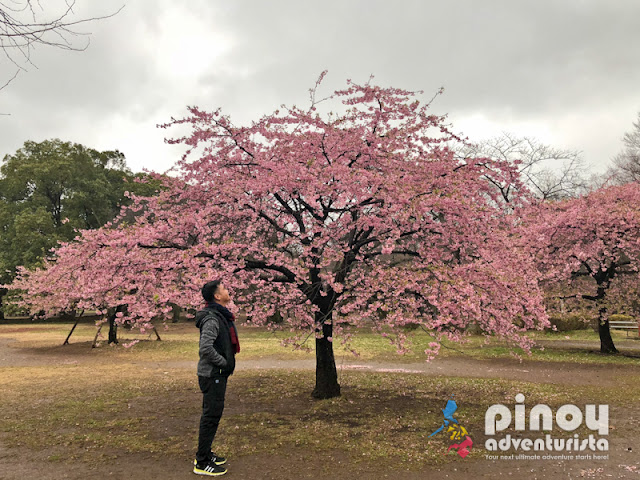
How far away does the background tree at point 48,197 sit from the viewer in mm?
36281

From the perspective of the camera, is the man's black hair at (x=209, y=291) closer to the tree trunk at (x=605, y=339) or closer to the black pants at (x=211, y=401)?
the black pants at (x=211, y=401)

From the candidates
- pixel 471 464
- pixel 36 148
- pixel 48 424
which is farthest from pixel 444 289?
pixel 36 148

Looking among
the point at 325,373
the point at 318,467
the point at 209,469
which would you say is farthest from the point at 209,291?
the point at 325,373

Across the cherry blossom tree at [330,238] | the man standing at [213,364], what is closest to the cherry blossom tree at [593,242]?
the cherry blossom tree at [330,238]

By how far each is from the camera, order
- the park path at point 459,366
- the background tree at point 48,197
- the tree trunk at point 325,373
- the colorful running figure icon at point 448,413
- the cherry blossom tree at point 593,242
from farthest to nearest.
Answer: the background tree at point 48,197
the cherry blossom tree at point 593,242
the park path at point 459,366
the tree trunk at point 325,373
the colorful running figure icon at point 448,413

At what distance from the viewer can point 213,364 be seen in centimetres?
519

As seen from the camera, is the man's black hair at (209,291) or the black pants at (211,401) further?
the man's black hair at (209,291)

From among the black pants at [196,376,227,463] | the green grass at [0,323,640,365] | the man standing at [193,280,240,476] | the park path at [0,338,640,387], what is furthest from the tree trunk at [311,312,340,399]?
the green grass at [0,323,640,365]

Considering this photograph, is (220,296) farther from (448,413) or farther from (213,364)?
(448,413)

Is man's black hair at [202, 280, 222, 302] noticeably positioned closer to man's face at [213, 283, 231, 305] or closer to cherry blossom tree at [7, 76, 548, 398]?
man's face at [213, 283, 231, 305]

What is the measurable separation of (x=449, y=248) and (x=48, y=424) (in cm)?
901
